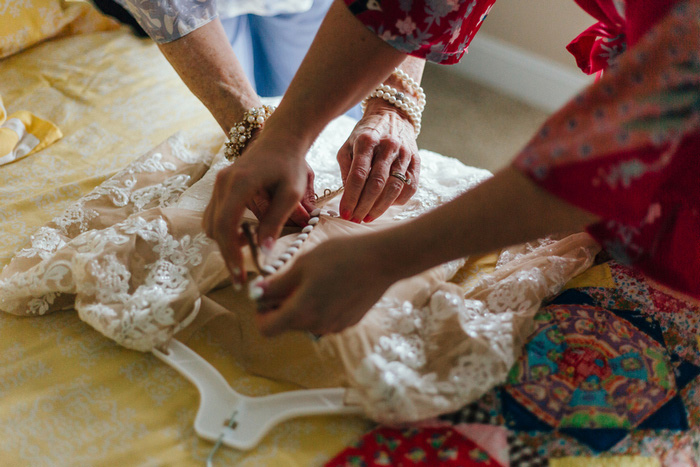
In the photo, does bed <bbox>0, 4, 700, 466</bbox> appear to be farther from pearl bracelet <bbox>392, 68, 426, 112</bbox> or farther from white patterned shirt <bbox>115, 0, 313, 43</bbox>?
white patterned shirt <bbox>115, 0, 313, 43</bbox>

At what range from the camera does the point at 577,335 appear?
0.68 m

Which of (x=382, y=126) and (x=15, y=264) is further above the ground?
(x=382, y=126)

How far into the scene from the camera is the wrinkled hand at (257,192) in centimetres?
63

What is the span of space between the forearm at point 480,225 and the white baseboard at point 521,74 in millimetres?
2044

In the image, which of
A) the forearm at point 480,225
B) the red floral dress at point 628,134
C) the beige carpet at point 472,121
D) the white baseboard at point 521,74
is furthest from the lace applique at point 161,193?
Result: the white baseboard at point 521,74

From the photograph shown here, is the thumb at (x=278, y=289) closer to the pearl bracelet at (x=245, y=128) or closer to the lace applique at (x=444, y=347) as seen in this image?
the lace applique at (x=444, y=347)

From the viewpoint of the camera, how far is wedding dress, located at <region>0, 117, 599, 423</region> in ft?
2.05

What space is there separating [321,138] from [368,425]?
686 millimetres

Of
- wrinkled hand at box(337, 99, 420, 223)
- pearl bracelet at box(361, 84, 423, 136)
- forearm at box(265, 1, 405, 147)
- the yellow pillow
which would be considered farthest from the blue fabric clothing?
forearm at box(265, 1, 405, 147)

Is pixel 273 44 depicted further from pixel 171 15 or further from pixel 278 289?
pixel 278 289

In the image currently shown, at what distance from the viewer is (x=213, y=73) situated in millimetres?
1015

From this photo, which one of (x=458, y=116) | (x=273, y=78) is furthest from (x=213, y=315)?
(x=458, y=116)

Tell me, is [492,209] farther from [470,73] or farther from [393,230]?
[470,73]

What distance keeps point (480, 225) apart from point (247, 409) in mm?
359
